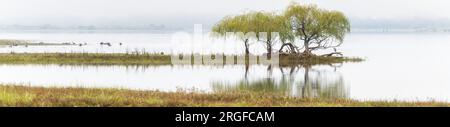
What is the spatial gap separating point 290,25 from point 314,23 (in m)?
2.54

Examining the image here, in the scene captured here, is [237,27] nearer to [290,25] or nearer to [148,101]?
[290,25]

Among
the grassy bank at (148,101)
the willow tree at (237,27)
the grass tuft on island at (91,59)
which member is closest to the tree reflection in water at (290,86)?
the grassy bank at (148,101)

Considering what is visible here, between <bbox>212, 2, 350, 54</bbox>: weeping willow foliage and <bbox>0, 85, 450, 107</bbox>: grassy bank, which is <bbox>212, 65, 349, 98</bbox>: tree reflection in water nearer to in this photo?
<bbox>0, 85, 450, 107</bbox>: grassy bank

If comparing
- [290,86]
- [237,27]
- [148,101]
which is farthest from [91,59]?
[148,101]

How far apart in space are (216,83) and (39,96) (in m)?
18.7

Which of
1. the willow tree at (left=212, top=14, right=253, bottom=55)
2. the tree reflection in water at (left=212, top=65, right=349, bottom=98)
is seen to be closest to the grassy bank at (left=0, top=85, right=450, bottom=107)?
the tree reflection in water at (left=212, top=65, right=349, bottom=98)

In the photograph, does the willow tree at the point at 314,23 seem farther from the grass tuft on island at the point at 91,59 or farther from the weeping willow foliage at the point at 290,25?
the grass tuft on island at the point at 91,59

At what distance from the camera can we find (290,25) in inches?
2852

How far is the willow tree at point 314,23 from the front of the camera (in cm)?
7156

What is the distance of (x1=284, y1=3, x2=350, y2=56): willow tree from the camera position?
7156 cm

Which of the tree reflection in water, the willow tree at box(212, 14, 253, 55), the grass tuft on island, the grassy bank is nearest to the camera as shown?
the grassy bank
